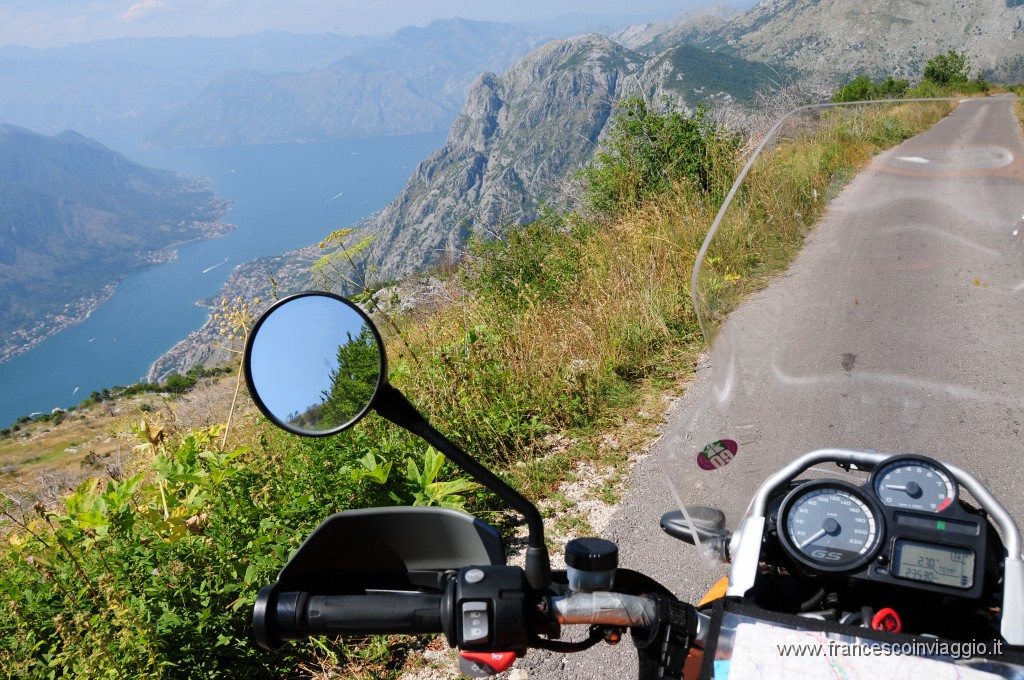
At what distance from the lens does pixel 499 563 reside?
1.31 meters

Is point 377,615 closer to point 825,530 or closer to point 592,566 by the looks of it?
point 592,566

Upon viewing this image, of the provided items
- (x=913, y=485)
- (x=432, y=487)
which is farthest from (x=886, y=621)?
(x=432, y=487)

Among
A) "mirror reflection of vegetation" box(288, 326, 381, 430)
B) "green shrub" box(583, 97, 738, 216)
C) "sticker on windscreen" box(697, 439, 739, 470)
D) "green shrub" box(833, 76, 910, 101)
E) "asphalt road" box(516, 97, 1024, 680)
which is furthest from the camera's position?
"green shrub" box(833, 76, 910, 101)

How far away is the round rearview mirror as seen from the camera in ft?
4.51

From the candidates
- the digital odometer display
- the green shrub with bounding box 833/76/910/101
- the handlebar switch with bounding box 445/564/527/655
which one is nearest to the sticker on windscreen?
the digital odometer display

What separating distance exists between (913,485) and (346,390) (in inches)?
44.9

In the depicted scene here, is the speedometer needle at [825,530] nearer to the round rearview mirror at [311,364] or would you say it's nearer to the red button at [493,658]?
the red button at [493,658]

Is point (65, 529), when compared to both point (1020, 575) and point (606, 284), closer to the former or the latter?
point (1020, 575)

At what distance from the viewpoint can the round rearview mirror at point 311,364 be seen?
1.37 meters

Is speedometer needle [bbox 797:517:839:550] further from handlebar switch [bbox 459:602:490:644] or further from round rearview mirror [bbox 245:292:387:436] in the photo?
round rearview mirror [bbox 245:292:387:436]

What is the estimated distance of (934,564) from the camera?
3.87 ft

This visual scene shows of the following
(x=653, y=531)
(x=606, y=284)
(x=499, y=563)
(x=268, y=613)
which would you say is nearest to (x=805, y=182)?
(x=499, y=563)

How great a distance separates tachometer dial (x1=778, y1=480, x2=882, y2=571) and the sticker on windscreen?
0.71 ft

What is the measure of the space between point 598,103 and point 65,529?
738 centimetres
